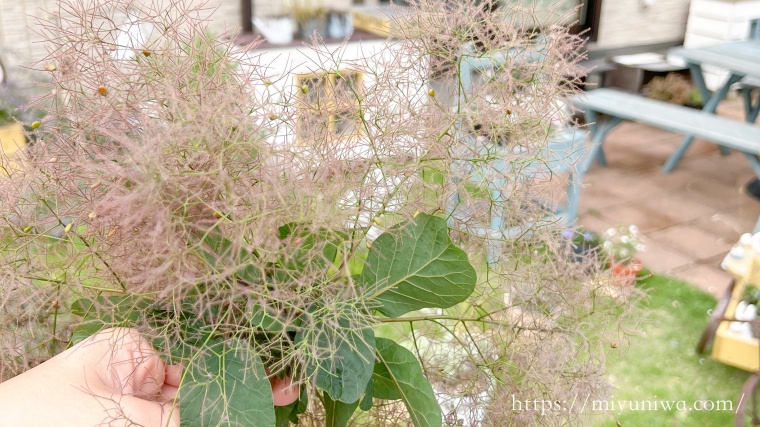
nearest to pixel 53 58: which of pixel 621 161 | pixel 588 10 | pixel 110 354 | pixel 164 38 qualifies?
pixel 164 38

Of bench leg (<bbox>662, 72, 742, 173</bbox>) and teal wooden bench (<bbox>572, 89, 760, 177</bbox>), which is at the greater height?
teal wooden bench (<bbox>572, 89, 760, 177</bbox>)

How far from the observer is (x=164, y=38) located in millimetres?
393

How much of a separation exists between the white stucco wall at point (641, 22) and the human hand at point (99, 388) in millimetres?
3842

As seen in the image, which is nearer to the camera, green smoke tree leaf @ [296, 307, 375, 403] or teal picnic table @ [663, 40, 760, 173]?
green smoke tree leaf @ [296, 307, 375, 403]

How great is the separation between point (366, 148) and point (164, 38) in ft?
0.43

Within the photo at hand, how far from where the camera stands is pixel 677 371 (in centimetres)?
176

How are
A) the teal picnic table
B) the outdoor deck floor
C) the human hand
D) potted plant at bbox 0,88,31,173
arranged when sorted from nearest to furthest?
the human hand → potted plant at bbox 0,88,31,173 → the outdoor deck floor → the teal picnic table

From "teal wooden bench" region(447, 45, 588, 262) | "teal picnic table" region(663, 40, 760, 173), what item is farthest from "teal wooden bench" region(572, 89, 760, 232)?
"teal wooden bench" region(447, 45, 588, 262)

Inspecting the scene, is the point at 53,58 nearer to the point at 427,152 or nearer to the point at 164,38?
the point at 164,38

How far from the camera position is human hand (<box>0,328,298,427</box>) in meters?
0.30

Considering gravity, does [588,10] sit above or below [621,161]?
above

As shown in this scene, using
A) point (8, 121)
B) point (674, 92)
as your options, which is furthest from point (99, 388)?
point (674, 92)

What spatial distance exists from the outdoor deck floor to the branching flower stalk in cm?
171

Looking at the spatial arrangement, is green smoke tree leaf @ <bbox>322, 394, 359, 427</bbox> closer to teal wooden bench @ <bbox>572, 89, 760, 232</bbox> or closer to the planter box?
the planter box
